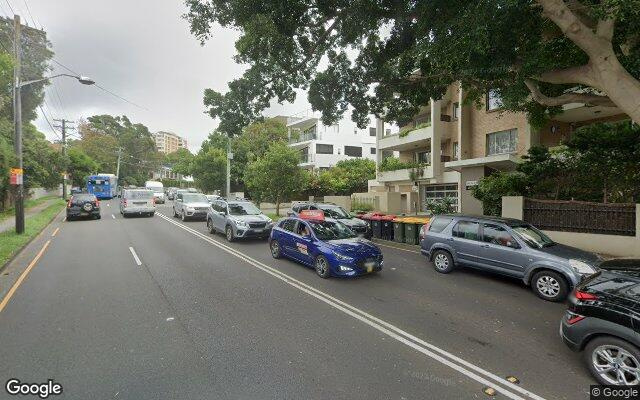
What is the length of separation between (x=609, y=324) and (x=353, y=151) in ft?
137

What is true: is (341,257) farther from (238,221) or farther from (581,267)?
(238,221)

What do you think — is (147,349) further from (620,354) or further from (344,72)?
(344,72)

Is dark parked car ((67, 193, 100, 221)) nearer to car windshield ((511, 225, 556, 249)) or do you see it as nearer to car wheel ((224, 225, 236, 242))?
car wheel ((224, 225, 236, 242))

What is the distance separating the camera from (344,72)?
13.3 m

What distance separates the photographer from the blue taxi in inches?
308

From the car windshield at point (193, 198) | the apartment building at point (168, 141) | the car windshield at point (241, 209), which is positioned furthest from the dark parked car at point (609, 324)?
the apartment building at point (168, 141)

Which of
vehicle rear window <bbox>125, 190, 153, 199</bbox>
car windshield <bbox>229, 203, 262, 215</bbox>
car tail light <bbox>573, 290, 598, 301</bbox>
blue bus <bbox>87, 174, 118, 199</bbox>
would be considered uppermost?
blue bus <bbox>87, 174, 118, 199</bbox>

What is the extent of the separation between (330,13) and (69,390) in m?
11.0

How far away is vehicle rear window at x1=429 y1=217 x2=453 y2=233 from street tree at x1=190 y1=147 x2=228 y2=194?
33673 mm

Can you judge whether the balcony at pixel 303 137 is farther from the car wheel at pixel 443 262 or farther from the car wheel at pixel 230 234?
the car wheel at pixel 443 262

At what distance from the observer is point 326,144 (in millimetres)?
42312

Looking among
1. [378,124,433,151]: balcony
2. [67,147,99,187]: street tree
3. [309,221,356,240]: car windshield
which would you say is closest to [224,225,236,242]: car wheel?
[309,221,356,240]: car windshield

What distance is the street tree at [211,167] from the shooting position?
3994 cm

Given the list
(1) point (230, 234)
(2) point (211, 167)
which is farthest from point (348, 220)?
(2) point (211, 167)
